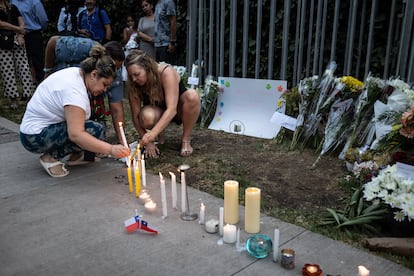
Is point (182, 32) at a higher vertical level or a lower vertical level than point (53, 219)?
higher

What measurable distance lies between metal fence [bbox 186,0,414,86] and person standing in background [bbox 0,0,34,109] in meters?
2.59

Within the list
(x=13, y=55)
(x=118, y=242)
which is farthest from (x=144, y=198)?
(x=13, y=55)

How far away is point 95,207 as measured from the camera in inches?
104

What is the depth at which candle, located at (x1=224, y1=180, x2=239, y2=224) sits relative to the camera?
2.32m

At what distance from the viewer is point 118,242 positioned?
7.21 ft

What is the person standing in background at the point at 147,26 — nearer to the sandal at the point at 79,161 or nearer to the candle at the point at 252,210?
the sandal at the point at 79,161

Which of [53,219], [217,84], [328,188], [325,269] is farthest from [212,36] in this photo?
[325,269]

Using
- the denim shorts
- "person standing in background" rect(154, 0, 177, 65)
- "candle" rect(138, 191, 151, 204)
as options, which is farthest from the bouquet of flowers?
"person standing in background" rect(154, 0, 177, 65)

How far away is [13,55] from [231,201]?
16.6ft

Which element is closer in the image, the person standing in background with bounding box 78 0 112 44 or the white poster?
the white poster

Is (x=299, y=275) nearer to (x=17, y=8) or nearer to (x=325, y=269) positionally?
(x=325, y=269)

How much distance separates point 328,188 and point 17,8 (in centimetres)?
528

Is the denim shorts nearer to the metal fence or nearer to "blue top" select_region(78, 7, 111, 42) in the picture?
the metal fence

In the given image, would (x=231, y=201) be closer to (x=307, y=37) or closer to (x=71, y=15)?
(x=307, y=37)
